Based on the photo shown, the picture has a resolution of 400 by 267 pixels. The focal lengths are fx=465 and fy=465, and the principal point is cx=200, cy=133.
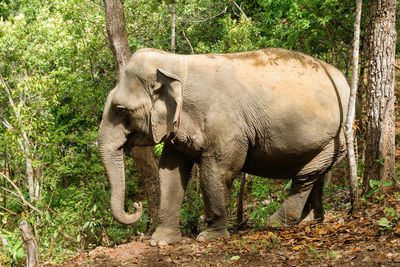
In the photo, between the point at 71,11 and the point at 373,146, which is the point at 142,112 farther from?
the point at 71,11

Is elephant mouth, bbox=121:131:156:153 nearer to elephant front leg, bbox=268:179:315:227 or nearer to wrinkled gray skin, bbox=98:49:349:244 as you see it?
wrinkled gray skin, bbox=98:49:349:244

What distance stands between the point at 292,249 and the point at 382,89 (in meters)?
2.37

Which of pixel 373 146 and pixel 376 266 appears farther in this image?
pixel 373 146

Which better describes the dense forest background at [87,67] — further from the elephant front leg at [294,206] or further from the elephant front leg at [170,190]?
the elephant front leg at [170,190]

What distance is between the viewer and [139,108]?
19.0 feet

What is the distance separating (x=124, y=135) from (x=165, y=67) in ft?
3.31

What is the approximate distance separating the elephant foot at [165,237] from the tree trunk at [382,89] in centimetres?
267

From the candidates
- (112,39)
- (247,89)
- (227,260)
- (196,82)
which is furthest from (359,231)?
(112,39)

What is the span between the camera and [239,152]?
5801 mm

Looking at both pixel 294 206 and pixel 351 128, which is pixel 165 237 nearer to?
pixel 294 206

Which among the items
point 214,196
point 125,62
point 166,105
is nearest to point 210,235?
point 214,196

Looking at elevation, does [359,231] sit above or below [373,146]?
below

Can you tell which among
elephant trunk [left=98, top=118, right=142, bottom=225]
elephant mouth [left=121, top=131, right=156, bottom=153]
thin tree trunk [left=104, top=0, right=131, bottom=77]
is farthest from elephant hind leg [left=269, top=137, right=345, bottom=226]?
thin tree trunk [left=104, top=0, right=131, bottom=77]

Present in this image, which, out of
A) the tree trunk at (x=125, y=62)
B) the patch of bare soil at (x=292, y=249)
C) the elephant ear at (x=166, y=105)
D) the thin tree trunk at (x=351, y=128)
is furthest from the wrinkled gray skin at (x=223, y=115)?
the tree trunk at (x=125, y=62)
